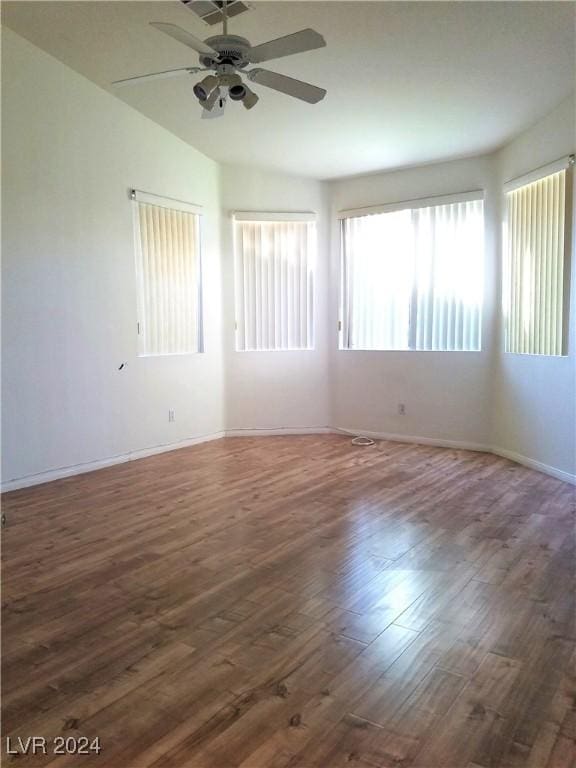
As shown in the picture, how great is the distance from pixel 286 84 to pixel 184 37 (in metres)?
0.65

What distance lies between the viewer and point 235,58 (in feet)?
9.21

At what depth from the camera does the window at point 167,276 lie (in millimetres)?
5055

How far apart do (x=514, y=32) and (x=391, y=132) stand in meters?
1.64

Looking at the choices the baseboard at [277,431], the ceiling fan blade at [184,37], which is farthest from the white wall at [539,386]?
the ceiling fan blade at [184,37]

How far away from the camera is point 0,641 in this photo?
204 centimetres

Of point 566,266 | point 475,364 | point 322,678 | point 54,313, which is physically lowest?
point 322,678

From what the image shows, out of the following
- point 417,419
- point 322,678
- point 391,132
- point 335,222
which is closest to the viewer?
point 322,678

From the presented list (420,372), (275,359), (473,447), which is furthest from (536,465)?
(275,359)

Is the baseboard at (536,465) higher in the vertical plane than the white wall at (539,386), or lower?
lower

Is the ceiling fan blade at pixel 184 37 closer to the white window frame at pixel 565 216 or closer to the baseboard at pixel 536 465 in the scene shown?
the white window frame at pixel 565 216

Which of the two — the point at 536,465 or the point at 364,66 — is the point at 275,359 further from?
the point at 364,66

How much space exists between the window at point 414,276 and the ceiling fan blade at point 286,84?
284 centimetres

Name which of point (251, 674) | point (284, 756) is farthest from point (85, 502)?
point (284, 756)

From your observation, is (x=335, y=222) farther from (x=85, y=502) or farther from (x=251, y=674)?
(x=251, y=674)
